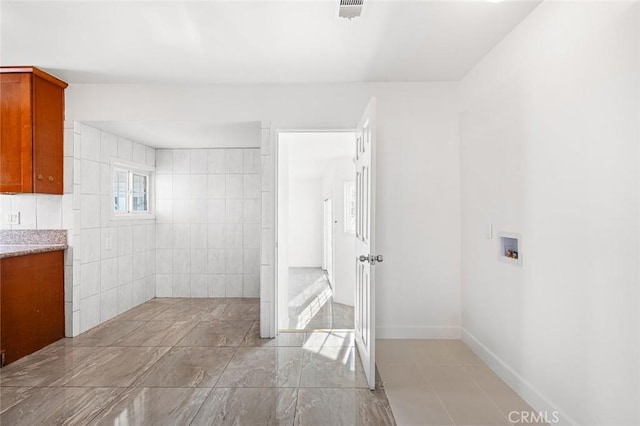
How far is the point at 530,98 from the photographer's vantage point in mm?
2156

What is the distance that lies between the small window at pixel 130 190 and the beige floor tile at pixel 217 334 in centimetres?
183

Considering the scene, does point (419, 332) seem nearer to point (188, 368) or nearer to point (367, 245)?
point (367, 245)

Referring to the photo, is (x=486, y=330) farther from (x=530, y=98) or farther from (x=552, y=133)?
(x=530, y=98)

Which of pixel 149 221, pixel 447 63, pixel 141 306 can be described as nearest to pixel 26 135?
pixel 149 221

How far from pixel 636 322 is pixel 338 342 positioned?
221 cm

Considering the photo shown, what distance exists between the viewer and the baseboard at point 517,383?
1.92 meters

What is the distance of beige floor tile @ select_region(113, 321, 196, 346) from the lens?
3.15 m

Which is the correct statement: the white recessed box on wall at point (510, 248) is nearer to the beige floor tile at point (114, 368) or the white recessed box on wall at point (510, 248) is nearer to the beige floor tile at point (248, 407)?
the beige floor tile at point (248, 407)

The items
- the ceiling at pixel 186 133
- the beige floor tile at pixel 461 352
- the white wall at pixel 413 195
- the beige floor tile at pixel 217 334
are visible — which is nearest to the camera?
the beige floor tile at pixel 461 352

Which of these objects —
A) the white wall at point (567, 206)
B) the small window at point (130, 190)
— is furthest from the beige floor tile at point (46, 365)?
the white wall at point (567, 206)

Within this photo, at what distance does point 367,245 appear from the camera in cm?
254

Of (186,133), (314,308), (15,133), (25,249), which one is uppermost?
(186,133)

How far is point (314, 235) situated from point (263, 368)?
20.8 ft

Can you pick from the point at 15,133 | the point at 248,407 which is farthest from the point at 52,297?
the point at 248,407
